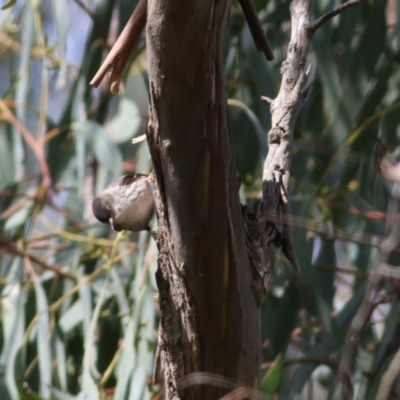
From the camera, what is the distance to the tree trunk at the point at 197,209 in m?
0.76

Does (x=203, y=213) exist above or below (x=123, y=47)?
below

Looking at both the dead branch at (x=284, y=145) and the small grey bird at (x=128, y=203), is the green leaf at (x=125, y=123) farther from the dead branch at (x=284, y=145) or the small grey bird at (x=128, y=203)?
the dead branch at (x=284, y=145)

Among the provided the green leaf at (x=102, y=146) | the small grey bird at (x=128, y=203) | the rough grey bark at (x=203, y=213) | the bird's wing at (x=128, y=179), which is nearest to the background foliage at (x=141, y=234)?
the green leaf at (x=102, y=146)

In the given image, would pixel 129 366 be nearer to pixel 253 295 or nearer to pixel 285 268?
pixel 285 268

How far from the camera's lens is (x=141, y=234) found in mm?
1986

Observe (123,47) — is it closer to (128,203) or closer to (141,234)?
(128,203)

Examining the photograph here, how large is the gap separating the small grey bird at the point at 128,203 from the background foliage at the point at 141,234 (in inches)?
8.1

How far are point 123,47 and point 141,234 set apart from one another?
3.68 feet

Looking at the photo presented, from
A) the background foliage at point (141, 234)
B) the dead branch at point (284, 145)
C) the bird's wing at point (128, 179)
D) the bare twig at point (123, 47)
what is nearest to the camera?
the bare twig at point (123, 47)

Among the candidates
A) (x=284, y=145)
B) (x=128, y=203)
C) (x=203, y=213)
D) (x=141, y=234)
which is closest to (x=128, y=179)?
(x=128, y=203)

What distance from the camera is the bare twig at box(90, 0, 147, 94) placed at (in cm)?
86

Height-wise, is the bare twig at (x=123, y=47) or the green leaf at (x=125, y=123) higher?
the bare twig at (x=123, y=47)

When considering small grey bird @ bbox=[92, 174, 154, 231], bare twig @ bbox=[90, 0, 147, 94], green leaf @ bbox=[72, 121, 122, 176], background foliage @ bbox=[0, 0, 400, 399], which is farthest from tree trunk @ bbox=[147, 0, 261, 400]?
green leaf @ bbox=[72, 121, 122, 176]

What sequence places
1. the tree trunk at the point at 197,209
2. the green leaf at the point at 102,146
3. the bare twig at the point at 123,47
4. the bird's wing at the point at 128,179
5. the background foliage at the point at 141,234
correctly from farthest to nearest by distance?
the green leaf at the point at 102,146 < the background foliage at the point at 141,234 < the bird's wing at the point at 128,179 < the bare twig at the point at 123,47 < the tree trunk at the point at 197,209
